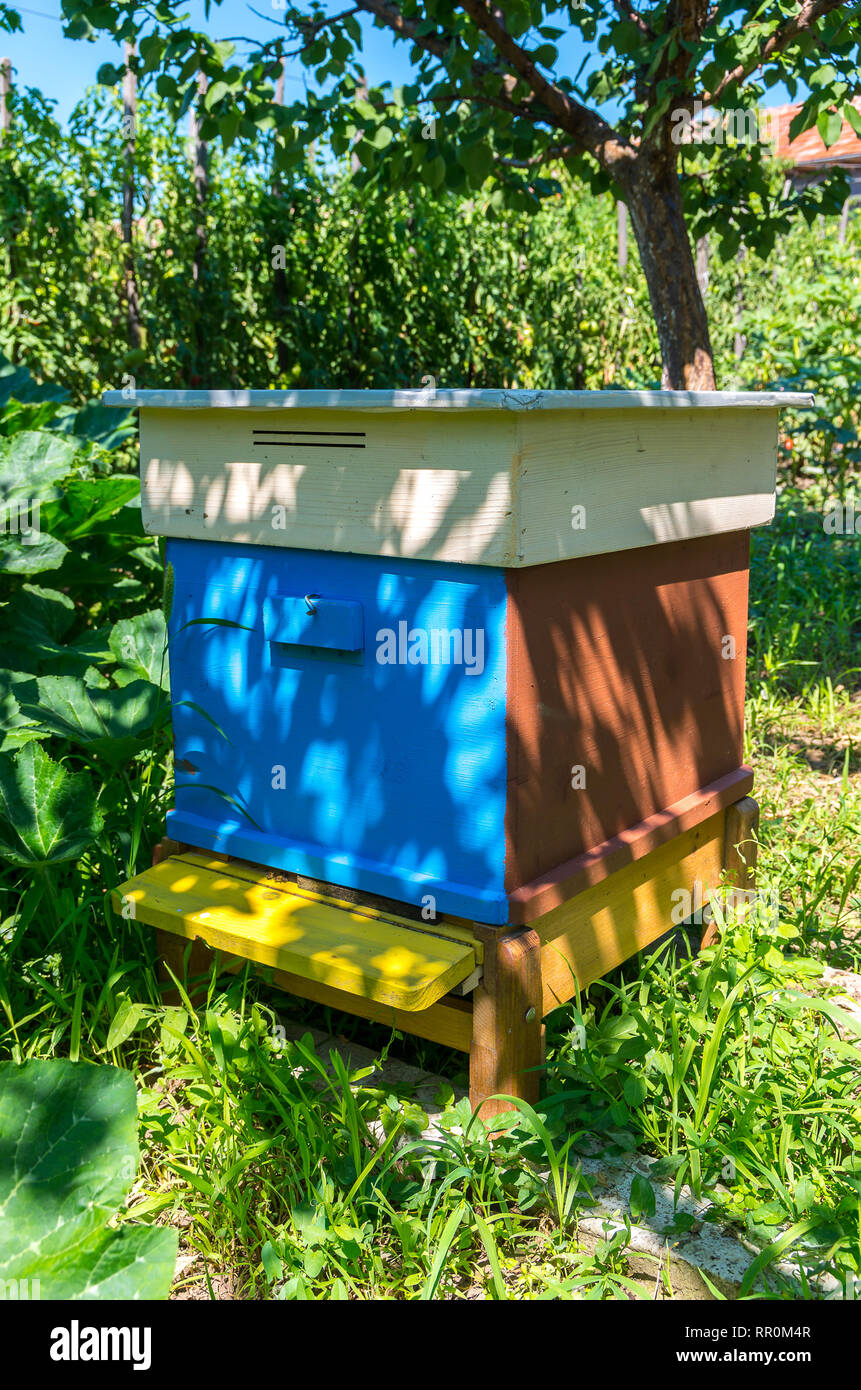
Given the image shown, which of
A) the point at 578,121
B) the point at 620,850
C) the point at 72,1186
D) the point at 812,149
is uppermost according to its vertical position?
the point at 812,149

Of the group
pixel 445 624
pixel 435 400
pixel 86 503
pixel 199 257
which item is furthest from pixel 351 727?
pixel 199 257

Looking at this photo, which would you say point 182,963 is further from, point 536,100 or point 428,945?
point 536,100

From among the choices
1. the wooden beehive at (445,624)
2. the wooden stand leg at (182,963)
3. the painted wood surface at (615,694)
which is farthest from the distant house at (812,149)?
the wooden stand leg at (182,963)

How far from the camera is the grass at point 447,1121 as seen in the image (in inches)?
58.5

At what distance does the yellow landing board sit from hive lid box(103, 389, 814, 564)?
59cm

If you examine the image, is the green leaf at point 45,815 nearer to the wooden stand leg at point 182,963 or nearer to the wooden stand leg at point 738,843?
the wooden stand leg at point 182,963

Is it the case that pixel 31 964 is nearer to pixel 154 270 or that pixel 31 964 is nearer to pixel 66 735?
pixel 66 735

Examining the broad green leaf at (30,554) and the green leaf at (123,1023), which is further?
the broad green leaf at (30,554)

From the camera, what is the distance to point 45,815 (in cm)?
192

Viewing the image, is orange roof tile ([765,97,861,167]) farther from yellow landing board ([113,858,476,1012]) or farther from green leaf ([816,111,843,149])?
yellow landing board ([113,858,476,1012])

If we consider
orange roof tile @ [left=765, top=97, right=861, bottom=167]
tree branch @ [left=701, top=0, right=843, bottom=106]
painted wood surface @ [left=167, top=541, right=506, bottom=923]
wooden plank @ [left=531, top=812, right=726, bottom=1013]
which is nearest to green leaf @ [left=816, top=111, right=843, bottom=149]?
tree branch @ [left=701, top=0, right=843, bottom=106]

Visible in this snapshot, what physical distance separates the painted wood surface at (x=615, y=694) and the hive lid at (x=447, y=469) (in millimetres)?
74

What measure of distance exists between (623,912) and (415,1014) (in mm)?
435

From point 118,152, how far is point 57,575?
3361 millimetres
